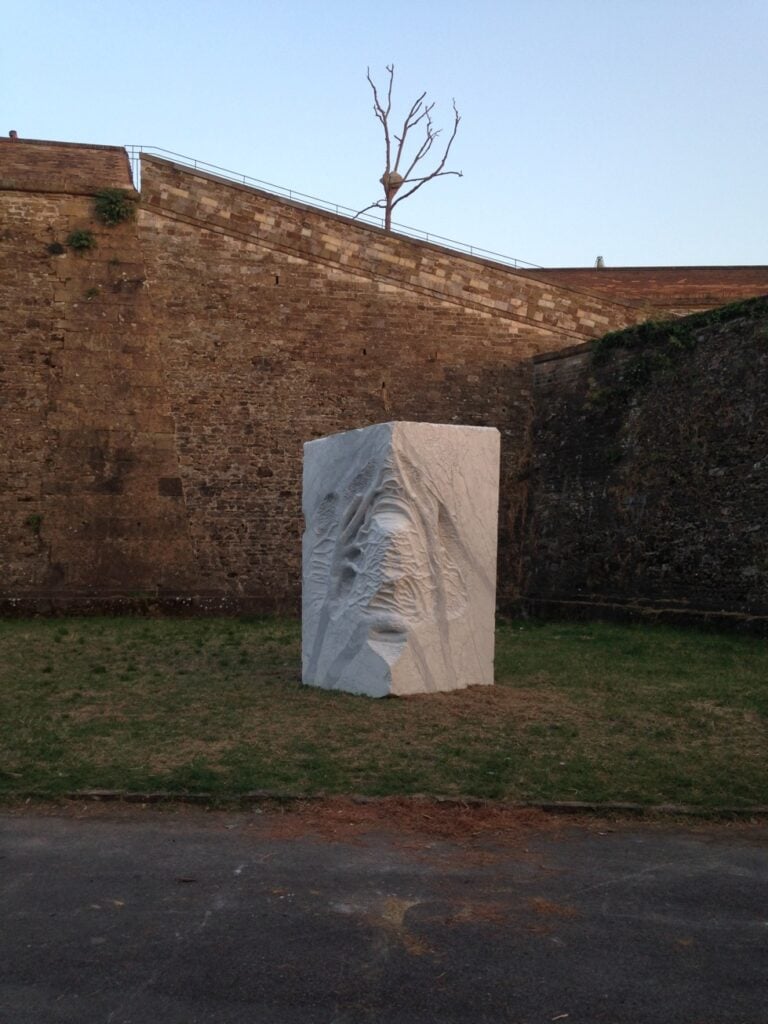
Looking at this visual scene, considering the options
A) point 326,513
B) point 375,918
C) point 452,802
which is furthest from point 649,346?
point 375,918

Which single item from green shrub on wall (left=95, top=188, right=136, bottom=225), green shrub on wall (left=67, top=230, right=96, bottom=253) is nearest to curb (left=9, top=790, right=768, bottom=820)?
green shrub on wall (left=67, top=230, right=96, bottom=253)

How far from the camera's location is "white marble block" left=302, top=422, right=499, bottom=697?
8.49 metres

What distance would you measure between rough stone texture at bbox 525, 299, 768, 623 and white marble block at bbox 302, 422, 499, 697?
5.84 meters

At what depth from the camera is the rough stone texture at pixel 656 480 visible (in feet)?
45.2

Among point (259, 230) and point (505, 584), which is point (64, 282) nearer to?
point (259, 230)

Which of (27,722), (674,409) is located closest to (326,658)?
(27,722)

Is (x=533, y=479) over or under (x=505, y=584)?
over

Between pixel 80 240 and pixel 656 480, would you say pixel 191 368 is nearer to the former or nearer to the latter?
pixel 80 240

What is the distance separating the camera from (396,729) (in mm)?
7262

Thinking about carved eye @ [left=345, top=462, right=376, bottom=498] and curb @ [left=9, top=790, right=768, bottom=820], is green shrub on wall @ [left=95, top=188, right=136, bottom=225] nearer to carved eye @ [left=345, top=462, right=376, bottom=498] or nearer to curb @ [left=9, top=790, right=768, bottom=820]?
carved eye @ [left=345, top=462, right=376, bottom=498]

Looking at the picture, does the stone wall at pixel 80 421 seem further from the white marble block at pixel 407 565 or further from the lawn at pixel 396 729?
the white marble block at pixel 407 565

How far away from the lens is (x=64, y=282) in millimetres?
16641

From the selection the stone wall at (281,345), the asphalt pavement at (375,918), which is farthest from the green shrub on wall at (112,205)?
the asphalt pavement at (375,918)

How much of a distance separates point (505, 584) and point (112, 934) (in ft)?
49.3
